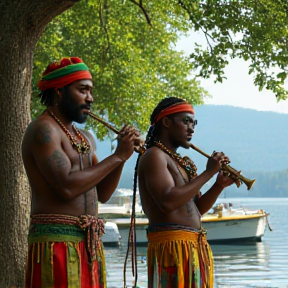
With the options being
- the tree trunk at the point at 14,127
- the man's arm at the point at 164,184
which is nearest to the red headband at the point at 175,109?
the man's arm at the point at 164,184

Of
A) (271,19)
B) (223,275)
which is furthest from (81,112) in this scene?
(223,275)

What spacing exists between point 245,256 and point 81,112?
95.9 feet

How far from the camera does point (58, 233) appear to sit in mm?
5359

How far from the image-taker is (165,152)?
21.0ft

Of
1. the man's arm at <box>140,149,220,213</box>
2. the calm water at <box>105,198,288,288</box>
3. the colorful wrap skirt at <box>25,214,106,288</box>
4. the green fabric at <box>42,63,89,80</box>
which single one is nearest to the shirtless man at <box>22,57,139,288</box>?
the colorful wrap skirt at <box>25,214,106,288</box>

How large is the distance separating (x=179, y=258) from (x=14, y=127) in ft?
13.0

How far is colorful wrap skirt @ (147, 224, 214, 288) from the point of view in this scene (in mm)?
6219

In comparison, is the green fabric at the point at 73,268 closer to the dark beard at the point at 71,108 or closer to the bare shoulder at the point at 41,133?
the bare shoulder at the point at 41,133

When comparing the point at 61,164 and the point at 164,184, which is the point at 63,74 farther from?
the point at 164,184

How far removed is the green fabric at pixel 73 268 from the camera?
5.34 m

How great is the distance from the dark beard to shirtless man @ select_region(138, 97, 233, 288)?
A: 0.85m

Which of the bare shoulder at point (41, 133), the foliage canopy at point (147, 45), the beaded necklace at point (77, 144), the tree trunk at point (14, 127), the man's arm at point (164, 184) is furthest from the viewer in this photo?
the foliage canopy at point (147, 45)

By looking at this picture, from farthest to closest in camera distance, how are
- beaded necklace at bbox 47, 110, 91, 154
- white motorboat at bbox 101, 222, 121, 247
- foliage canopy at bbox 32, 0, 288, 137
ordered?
white motorboat at bbox 101, 222, 121, 247 → foliage canopy at bbox 32, 0, 288, 137 → beaded necklace at bbox 47, 110, 91, 154

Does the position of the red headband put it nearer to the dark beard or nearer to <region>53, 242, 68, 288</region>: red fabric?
the dark beard
